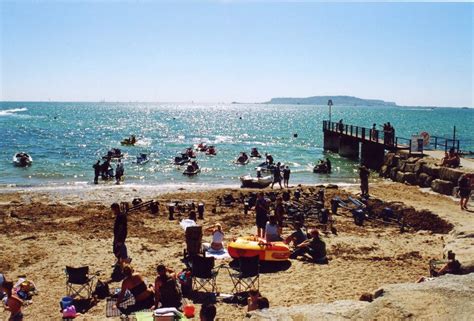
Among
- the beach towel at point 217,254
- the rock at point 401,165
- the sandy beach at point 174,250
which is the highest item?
the rock at point 401,165

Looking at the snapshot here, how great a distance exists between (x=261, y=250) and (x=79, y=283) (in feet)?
13.7

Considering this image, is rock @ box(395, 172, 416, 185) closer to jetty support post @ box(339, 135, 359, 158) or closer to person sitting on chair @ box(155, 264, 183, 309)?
jetty support post @ box(339, 135, 359, 158)

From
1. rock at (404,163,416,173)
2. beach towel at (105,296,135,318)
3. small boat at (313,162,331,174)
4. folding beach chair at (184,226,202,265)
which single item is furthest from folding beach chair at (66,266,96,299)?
small boat at (313,162,331,174)

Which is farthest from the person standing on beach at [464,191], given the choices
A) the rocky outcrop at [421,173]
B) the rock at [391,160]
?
the rock at [391,160]

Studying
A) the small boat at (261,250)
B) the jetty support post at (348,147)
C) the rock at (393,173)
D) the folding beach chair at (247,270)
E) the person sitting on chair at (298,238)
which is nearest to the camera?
the folding beach chair at (247,270)

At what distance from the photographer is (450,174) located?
21.2 meters

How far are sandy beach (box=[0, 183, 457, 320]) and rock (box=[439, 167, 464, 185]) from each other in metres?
1.33

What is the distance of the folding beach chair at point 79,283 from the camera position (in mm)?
9289

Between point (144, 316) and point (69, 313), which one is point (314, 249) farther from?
point (69, 313)

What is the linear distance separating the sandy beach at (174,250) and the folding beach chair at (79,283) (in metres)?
0.26

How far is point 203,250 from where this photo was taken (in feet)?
39.1

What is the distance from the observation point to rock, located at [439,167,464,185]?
20.6 m

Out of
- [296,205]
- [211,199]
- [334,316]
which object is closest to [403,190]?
[296,205]

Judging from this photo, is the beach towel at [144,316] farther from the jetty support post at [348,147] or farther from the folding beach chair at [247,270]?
the jetty support post at [348,147]
